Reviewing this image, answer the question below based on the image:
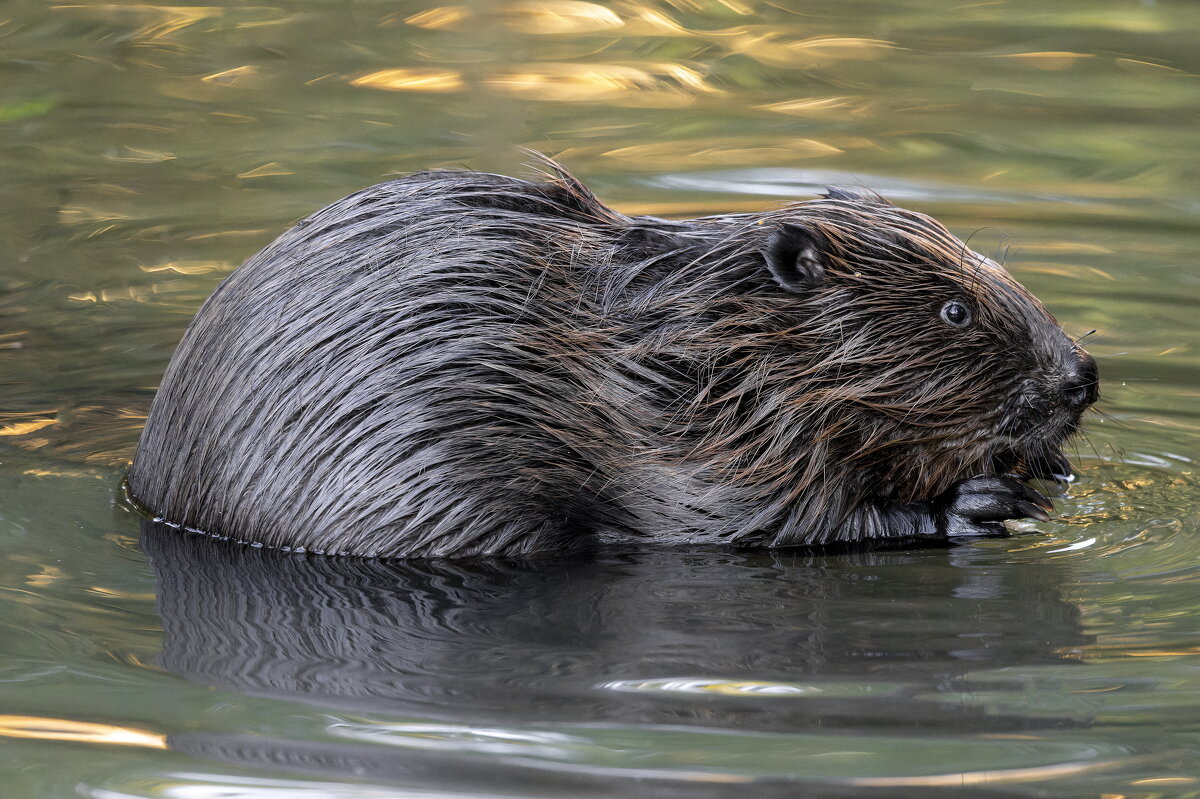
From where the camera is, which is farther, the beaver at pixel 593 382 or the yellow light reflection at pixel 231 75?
the yellow light reflection at pixel 231 75

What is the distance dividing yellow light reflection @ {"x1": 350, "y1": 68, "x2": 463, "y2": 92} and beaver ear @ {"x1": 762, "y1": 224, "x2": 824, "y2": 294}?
478 centimetres

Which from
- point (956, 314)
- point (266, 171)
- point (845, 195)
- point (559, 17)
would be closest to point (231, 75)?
point (266, 171)

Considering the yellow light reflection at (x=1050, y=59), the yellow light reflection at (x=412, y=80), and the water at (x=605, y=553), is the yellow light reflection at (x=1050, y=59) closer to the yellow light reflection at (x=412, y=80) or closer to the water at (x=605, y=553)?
the water at (x=605, y=553)

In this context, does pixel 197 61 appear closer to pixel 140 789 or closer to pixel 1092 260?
pixel 1092 260

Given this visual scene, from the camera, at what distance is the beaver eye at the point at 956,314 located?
4.38 m

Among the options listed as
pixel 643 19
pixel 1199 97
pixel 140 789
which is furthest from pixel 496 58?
pixel 140 789

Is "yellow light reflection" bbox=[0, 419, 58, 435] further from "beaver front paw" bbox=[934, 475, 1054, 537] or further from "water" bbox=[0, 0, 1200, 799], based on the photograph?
"beaver front paw" bbox=[934, 475, 1054, 537]

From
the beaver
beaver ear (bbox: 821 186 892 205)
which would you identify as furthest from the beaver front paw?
beaver ear (bbox: 821 186 892 205)

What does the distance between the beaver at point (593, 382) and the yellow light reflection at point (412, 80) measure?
14.5ft

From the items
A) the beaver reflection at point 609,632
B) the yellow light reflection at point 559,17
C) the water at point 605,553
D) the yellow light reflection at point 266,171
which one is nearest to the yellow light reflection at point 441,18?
the water at point 605,553

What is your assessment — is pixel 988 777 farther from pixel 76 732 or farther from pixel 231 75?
pixel 231 75

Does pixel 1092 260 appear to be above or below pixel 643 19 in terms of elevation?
below

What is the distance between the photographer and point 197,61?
8.91 metres

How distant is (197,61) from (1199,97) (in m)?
5.37
